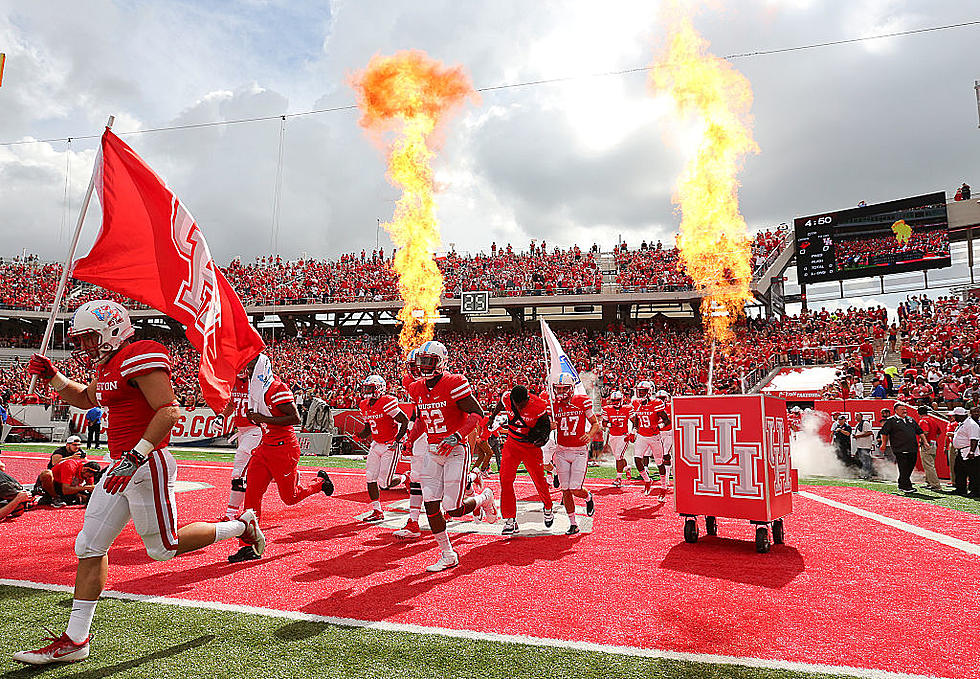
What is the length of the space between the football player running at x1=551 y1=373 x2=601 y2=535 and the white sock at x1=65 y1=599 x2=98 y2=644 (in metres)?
5.34

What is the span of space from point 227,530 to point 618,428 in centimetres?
1015

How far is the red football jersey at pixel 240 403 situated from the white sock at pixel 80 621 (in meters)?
3.86

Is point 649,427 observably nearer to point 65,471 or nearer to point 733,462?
point 733,462

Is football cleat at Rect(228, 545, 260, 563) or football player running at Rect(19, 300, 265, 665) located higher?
football player running at Rect(19, 300, 265, 665)

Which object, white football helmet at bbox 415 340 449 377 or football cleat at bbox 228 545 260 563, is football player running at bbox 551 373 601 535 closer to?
white football helmet at bbox 415 340 449 377

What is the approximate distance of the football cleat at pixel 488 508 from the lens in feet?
24.5

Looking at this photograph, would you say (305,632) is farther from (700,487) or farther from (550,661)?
(700,487)

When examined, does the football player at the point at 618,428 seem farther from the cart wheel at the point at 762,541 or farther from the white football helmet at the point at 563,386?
the cart wheel at the point at 762,541

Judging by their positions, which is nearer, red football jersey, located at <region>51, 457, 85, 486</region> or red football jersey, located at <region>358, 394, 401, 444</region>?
red football jersey, located at <region>358, 394, 401, 444</region>

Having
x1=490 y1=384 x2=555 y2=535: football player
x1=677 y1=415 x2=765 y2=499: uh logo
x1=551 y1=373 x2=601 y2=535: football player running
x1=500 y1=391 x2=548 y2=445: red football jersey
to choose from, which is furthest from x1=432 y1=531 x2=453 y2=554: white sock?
x1=677 y1=415 x2=765 y2=499: uh logo

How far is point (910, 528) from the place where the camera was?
7.74 m

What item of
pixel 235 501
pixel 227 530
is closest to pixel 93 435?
pixel 235 501

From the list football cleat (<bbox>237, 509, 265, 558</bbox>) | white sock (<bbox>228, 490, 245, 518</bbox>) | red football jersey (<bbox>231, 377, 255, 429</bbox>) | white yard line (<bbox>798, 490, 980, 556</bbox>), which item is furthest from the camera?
red football jersey (<bbox>231, 377, 255, 429</bbox>)

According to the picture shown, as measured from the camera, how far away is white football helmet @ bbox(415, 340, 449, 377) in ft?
19.4
